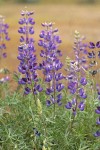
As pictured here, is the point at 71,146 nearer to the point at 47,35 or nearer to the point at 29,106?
the point at 29,106

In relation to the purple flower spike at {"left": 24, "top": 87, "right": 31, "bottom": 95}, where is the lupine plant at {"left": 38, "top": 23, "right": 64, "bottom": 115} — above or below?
above

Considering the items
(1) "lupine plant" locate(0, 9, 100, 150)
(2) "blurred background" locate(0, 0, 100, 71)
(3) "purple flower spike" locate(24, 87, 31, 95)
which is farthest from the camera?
(2) "blurred background" locate(0, 0, 100, 71)

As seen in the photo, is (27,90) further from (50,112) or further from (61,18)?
(61,18)

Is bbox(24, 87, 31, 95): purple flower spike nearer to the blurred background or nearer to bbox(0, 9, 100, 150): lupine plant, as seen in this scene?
bbox(0, 9, 100, 150): lupine plant

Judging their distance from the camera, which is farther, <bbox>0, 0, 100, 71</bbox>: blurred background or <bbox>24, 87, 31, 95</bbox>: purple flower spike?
<bbox>0, 0, 100, 71</bbox>: blurred background

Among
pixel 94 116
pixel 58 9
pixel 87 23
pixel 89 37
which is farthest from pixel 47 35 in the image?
pixel 58 9

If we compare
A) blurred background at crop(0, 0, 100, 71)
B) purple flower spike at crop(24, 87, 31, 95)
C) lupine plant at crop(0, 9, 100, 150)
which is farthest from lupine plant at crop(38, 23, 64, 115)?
blurred background at crop(0, 0, 100, 71)

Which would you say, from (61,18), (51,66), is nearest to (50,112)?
(51,66)

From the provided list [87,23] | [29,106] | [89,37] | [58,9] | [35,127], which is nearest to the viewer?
[35,127]
